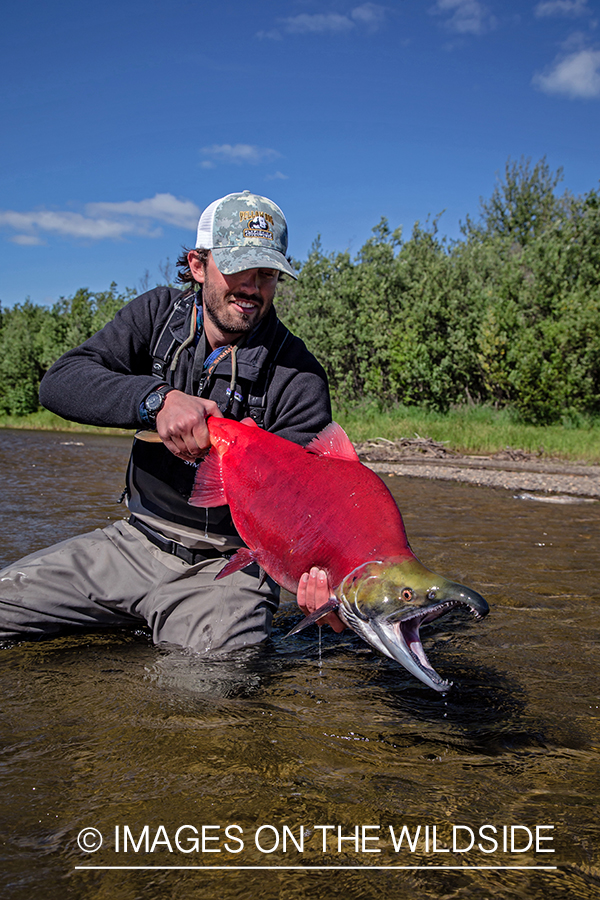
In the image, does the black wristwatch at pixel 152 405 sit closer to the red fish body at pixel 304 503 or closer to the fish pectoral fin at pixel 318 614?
the red fish body at pixel 304 503

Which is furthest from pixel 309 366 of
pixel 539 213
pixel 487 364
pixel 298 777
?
pixel 539 213

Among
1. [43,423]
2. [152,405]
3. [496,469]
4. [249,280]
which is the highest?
[249,280]

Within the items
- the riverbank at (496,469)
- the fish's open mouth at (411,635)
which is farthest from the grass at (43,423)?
the fish's open mouth at (411,635)

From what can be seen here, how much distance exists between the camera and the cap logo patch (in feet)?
11.4

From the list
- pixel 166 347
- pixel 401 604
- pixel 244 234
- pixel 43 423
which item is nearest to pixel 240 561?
pixel 401 604

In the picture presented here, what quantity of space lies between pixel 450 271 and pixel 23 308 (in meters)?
46.1

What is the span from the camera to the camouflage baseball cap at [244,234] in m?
3.42

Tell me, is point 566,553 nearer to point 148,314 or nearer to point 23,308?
point 148,314

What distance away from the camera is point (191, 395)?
3383 millimetres

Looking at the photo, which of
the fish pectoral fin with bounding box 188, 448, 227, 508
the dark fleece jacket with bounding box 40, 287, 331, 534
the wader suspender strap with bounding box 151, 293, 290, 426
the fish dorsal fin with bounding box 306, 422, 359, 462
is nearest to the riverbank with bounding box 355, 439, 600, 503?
the dark fleece jacket with bounding box 40, 287, 331, 534

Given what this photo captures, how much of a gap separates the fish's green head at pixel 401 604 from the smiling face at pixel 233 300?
178 centimetres

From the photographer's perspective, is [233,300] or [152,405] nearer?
[152,405]

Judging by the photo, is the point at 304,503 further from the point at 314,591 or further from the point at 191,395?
the point at 191,395

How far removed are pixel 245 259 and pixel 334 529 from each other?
168cm
